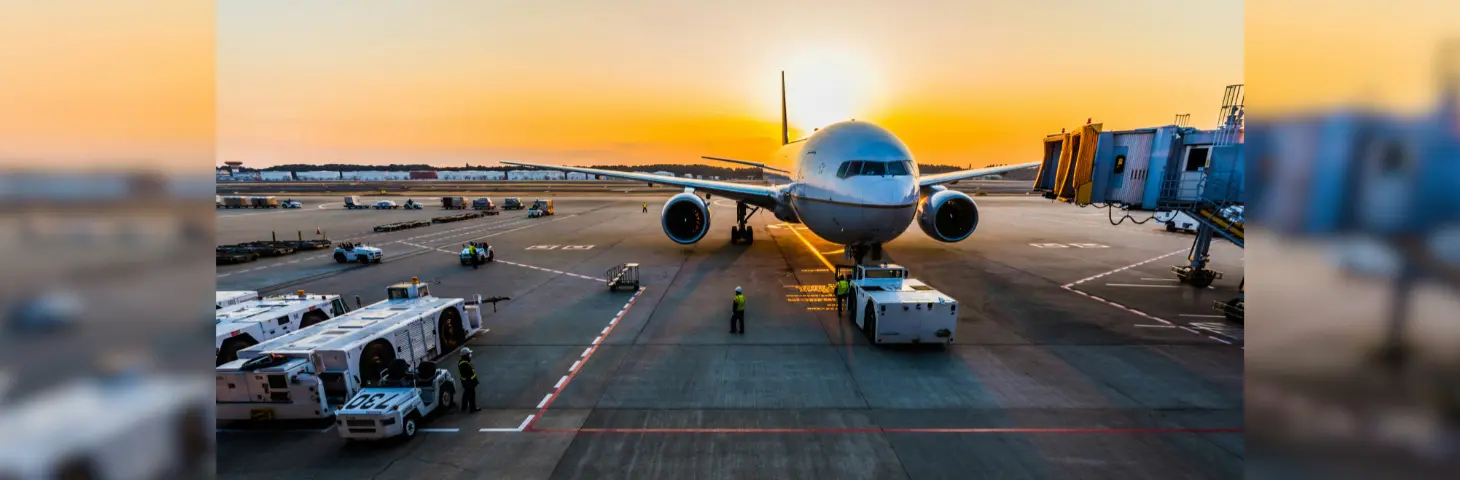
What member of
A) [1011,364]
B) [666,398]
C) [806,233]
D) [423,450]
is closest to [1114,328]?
[1011,364]

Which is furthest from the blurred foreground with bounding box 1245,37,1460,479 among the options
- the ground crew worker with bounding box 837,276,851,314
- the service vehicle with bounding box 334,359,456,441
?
the ground crew worker with bounding box 837,276,851,314

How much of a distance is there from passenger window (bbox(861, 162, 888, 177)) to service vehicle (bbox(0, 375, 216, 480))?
63.6 ft

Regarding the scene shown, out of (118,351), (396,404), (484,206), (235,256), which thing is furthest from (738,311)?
(484,206)

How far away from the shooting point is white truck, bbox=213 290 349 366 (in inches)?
481

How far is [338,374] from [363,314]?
3062mm

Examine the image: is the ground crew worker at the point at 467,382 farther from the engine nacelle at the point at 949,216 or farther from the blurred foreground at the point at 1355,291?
the engine nacelle at the point at 949,216

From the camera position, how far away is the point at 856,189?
1989cm

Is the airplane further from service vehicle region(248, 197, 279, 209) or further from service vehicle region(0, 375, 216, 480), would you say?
service vehicle region(248, 197, 279, 209)

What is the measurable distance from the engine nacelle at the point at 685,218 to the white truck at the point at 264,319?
15.3 meters

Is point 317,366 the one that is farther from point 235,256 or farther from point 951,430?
point 235,256

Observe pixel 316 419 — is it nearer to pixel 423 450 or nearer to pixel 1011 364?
pixel 423 450

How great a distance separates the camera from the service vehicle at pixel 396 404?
8984 mm

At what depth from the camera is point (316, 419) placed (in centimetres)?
1014

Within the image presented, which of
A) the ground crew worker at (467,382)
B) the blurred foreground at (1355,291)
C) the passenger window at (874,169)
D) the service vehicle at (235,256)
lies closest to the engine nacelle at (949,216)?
the passenger window at (874,169)
